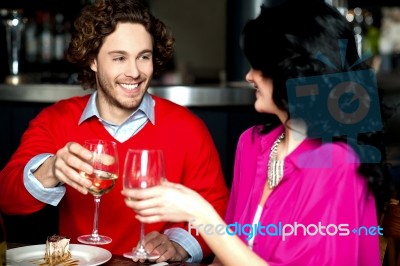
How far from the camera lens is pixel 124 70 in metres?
2.28

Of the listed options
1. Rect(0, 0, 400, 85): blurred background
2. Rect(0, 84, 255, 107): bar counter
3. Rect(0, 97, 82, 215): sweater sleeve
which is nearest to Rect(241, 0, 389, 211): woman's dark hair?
Rect(0, 97, 82, 215): sweater sleeve

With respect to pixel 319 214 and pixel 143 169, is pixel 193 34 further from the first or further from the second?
pixel 143 169

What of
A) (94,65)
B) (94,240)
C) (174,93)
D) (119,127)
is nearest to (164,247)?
(94,240)

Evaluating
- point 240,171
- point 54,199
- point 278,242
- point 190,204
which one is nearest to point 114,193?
point 54,199

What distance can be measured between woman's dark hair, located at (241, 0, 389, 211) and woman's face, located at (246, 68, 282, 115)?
0.06ft

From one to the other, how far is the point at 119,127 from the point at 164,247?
0.50 m

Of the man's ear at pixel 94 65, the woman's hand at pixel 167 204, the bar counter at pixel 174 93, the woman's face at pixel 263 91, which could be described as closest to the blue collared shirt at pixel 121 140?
the man's ear at pixel 94 65

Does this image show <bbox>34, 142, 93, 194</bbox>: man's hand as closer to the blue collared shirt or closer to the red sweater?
the blue collared shirt

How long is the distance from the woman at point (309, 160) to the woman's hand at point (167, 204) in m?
0.11

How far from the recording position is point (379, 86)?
5.60 feet

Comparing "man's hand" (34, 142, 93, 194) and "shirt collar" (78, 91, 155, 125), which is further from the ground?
"shirt collar" (78, 91, 155, 125)

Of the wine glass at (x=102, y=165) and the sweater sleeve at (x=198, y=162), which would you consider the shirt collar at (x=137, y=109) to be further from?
the wine glass at (x=102, y=165)

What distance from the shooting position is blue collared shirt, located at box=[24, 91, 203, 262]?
2.01 meters

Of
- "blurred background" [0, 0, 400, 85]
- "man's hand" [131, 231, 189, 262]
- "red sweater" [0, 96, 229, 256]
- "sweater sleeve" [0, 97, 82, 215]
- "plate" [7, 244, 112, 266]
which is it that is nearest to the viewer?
"plate" [7, 244, 112, 266]
